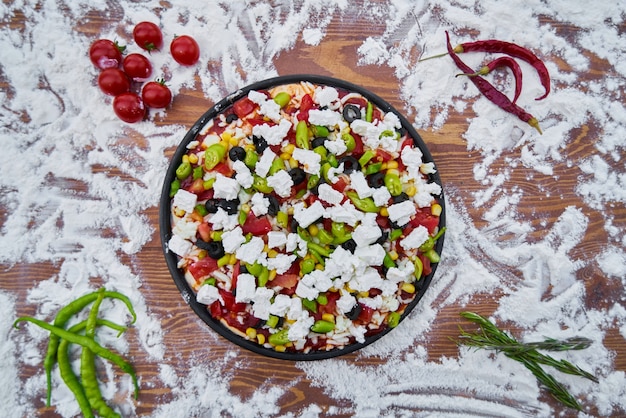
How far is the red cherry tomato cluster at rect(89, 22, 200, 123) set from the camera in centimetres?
231

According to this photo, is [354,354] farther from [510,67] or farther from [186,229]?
[510,67]

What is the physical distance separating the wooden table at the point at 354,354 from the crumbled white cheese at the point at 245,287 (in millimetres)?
537

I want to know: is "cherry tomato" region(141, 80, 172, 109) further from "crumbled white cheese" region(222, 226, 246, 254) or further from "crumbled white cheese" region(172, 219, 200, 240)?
"crumbled white cheese" region(222, 226, 246, 254)

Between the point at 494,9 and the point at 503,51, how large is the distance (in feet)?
0.76

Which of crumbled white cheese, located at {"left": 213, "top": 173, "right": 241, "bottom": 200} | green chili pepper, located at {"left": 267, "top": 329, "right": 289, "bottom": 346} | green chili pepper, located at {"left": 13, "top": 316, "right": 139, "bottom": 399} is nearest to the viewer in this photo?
crumbled white cheese, located at {"left": 213, "top": 173, "right": 241, "bottom": 200}

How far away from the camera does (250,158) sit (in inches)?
78.2

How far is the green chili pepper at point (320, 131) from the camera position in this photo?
2020 millimetres

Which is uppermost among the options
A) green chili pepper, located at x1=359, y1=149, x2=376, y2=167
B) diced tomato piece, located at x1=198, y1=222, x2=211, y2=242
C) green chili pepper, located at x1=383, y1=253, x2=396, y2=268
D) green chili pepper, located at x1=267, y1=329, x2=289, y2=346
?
green chili pepper, located at x1=359, y1=149, x2=376, y2=167

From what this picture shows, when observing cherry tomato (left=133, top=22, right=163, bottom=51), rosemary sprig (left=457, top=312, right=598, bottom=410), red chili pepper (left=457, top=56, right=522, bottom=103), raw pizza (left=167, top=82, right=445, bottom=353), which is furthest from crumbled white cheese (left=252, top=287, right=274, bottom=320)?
red chili pepper (left=457, top=56, right=522, bottom=103)

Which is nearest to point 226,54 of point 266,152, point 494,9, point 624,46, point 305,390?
point 266,152

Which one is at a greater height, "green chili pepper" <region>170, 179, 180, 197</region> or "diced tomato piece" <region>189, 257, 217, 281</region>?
"green chili pepper" <region>170, 179, 180, 197</region>

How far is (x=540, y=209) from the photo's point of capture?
2514mm

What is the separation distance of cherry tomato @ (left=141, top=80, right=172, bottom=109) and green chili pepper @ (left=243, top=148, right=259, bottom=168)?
627mm

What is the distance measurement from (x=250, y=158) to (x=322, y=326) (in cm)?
78
